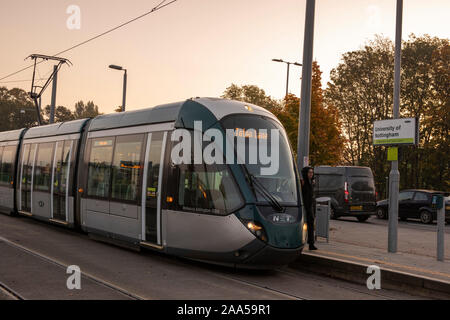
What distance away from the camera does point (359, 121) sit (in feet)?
142

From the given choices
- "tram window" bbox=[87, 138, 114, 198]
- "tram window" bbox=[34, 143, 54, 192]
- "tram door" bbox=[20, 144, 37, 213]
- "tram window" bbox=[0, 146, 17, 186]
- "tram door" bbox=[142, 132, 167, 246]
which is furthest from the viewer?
"tram window" bbox=[0, 146, 17, 186]

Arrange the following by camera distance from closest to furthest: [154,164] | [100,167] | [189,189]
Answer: [189,189], [154,164], [100,167]

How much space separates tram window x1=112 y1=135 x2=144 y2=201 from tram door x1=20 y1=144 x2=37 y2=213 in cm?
558

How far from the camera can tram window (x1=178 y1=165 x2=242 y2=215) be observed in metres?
8.02

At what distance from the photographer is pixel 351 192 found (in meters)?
21.8

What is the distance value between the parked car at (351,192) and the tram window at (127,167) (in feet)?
43.3

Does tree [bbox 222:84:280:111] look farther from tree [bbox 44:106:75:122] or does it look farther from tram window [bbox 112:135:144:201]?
tram window [bbox 112:135:144:201]

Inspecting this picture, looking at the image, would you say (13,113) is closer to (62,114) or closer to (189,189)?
(62,114)

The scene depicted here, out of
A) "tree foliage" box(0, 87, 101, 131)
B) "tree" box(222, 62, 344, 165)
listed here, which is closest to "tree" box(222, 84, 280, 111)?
"tree foliage" box(0, 87, 101, 131)

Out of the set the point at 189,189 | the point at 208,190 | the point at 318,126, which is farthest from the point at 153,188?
the point at 318,126

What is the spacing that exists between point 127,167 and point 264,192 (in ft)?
11.6

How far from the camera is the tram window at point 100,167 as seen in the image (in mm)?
11195
